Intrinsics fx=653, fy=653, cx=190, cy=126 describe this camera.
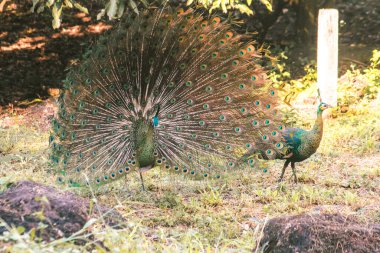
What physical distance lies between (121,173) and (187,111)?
0.95m

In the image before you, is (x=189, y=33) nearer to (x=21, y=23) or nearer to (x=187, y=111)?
(x=187, y=111)

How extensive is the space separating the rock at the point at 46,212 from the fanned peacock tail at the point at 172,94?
2550mm

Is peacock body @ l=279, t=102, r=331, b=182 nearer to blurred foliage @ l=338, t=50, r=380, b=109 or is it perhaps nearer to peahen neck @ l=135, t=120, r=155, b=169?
peahen neck @ l=135, t=120, r=155, b=169

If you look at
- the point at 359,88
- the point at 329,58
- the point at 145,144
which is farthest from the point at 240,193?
the point at 359,88

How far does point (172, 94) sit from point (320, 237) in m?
3.28

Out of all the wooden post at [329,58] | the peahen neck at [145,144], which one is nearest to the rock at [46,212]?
the peahen neck at [145,144]

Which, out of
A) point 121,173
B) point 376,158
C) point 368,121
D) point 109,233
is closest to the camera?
point 109,233

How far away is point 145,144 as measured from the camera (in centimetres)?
653

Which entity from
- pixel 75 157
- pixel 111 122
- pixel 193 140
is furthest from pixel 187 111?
pixel 75 157

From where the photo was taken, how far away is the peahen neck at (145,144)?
6.53 meters

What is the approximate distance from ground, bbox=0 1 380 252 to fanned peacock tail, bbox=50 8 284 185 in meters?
0.47

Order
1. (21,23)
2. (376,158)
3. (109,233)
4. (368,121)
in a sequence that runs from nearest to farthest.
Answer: (109,233) → (376,158) → (368,121) → (21,23)

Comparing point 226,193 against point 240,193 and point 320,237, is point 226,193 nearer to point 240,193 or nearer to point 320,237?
point 240,193

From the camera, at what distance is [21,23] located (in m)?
15.0
